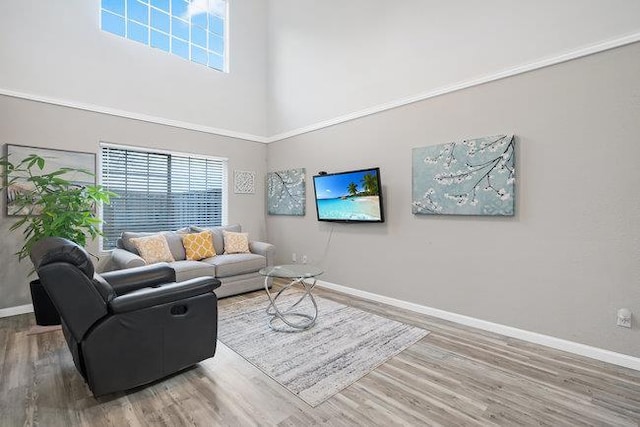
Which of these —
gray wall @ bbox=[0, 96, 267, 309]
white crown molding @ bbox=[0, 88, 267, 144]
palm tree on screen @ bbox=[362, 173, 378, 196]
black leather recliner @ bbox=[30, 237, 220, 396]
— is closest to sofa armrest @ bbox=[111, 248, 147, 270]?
gray wall @ bbox=[0, 96, 267, 309]

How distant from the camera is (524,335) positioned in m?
2.89

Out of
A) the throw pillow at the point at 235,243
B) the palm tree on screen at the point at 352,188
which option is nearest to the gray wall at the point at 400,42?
the palm tree on screen at the point at 352,188

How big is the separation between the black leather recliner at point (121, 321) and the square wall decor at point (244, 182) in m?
3.38

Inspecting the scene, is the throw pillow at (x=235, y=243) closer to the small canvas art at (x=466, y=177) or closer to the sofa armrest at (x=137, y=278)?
the sofa armrest at (x=137, y=278)

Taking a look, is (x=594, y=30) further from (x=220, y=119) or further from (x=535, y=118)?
(x=220, y=119)

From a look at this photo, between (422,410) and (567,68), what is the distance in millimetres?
3044

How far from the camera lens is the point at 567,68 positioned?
104 inches

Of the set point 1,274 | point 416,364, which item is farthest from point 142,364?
point 1,274

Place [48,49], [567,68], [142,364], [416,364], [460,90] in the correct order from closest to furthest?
[142,364], [416,364], [567,68], [460,90], [48,49]

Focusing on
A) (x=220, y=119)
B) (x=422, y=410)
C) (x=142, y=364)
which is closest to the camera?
(x=422, y=410)

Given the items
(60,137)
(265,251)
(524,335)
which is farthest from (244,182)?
(524,335)

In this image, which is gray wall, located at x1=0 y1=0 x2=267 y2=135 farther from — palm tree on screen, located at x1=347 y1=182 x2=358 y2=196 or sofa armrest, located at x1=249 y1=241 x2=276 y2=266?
palm tree on screen, located at x1=347 y1=182 x2=358 y2=196

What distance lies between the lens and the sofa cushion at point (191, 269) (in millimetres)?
3695

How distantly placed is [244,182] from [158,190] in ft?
4.72
